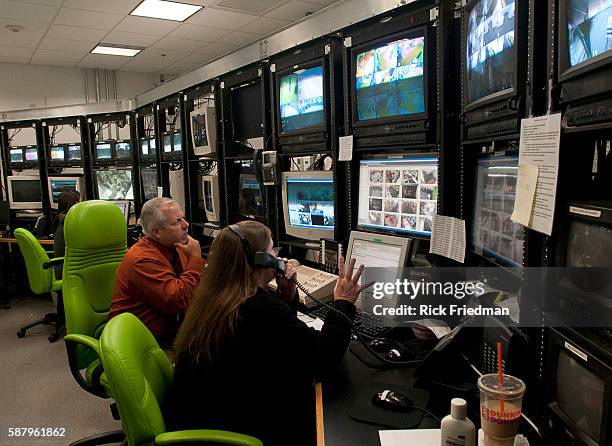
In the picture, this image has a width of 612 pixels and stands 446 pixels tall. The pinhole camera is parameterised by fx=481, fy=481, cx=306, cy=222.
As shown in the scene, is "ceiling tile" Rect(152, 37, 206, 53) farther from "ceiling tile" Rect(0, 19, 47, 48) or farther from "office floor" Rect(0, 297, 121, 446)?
"office floor" Rect(0, 297, 121, 446)

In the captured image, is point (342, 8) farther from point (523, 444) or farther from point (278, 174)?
point (523, 444)

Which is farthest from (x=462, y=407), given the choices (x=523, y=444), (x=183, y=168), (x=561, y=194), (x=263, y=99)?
(x=183, y=168)

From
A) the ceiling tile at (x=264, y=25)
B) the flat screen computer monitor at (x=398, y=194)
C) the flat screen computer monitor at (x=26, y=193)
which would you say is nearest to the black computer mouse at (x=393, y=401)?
the flat screen computer monitor at (x=398, y=194)

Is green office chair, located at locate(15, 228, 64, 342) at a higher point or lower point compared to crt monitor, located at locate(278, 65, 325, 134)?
lower

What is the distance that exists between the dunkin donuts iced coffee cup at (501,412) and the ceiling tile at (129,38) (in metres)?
6.19

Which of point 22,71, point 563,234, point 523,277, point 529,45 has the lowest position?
point 523,277

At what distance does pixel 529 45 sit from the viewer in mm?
1038

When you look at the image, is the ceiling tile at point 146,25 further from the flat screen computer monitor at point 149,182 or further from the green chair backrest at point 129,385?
the green chair backrest at point 129,385

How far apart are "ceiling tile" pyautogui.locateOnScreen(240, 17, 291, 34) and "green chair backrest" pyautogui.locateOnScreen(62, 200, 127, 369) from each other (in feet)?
13.0

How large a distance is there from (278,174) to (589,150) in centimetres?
179

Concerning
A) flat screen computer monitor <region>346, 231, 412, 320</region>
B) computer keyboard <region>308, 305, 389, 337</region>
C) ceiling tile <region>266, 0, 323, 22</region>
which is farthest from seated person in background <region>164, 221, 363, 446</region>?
ceiling tile <region>266, 0, 323, 22</region>

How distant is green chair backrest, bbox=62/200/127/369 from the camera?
236 centimetres

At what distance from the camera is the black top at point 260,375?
53.7 inches

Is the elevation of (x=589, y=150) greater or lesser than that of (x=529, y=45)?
lesser
